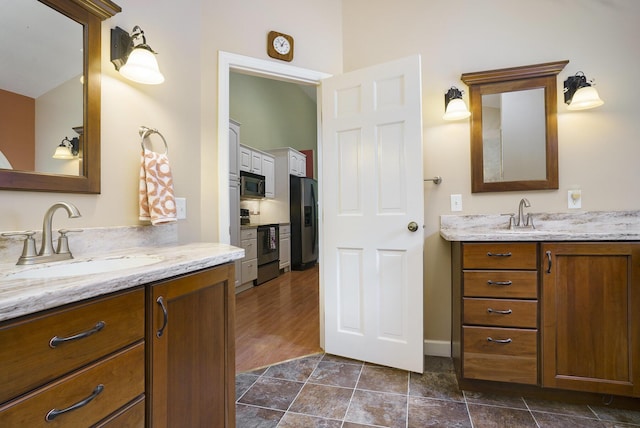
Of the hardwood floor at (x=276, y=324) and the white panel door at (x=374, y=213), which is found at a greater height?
the white panel door at (x=374, y=213)

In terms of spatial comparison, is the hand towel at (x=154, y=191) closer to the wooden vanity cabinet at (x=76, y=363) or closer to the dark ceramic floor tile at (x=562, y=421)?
the wooden vanity cabinet at (x=76, y=363)

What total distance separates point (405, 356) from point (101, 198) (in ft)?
6.29

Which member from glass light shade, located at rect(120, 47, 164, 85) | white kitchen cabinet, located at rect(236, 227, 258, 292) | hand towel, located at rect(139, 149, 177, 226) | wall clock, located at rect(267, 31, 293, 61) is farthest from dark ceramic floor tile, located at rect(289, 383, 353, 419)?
white kitchen cabinet, located at rect(236, 227, 258, 292)

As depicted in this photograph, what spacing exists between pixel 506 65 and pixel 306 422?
2524 millimetres

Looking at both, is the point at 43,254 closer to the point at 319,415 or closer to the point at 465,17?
the point at 319,415

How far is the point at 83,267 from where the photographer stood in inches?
42.4

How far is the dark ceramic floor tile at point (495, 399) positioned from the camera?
1.59 meters

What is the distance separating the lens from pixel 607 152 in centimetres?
190

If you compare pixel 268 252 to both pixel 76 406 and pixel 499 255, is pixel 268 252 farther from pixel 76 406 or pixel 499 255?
pixel 76 406

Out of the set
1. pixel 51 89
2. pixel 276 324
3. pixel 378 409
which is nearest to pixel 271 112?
pixel 276 324

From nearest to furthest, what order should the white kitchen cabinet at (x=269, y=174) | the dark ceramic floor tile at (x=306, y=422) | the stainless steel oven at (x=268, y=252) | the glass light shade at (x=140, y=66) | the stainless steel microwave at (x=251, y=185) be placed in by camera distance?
the glass light shade at (x=140, y=66) → the dark ceramic floor tile at (x=306, y=422) → the stainless steel microwave at (x=251, y=185) → the stainless steel oven at (x=268, y=252) → the white kitchen cabinet at (x=269, y=174)

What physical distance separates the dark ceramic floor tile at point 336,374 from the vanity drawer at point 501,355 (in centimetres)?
66

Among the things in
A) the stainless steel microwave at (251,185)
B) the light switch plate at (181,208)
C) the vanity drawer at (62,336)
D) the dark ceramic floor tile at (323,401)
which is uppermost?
the stainless steel microwave at (251,185)

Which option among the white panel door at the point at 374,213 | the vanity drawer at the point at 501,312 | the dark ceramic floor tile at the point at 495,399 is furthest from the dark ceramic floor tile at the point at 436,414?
the vanity drawer at the point at 501,312
